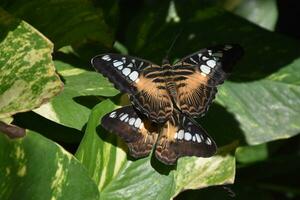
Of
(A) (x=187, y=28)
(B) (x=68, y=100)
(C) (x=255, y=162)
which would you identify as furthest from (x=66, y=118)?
(C) (x=255, y=162)

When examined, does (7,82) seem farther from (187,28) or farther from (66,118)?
(187,28)

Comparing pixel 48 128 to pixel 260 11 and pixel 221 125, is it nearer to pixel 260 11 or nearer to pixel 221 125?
pixel 221 125

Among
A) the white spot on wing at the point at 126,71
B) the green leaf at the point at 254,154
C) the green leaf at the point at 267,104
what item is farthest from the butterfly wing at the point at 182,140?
the green leaf at the point at 254,154

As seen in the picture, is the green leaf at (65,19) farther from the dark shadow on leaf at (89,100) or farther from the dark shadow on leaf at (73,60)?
the dark shadow on leaf at (89,100)

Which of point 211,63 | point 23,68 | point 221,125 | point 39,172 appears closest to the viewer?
point 39,172

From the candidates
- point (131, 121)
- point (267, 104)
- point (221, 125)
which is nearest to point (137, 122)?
point (131, 121)

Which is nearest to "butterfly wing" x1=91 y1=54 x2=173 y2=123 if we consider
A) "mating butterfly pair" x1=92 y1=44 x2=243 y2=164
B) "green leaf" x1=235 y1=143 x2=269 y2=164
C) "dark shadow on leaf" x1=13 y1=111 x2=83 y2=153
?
"mating butterfly pair" x1=92 y1=44 x2=243 y2=164
